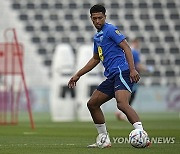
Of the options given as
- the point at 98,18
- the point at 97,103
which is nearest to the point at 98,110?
the point at 97,103

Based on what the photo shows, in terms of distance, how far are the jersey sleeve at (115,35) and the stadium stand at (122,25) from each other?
91.1 feet

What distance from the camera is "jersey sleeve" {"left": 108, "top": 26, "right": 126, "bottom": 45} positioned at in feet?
38.7

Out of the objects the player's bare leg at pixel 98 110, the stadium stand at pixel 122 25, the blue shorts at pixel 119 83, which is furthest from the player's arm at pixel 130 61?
the stadium stand at pixel 122 25

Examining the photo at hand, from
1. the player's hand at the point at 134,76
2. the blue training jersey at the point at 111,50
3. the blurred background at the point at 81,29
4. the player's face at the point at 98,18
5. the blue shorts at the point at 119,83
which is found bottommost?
the blurred background at the point at 81,29

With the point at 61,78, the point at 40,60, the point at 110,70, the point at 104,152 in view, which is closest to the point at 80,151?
the point at 104,152

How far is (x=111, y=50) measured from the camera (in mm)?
11930

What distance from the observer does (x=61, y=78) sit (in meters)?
28.2

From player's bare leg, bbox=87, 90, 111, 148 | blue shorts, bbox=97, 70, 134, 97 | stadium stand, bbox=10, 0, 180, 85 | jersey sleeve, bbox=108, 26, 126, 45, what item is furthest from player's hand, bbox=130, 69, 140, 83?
stadium stand, bbox=10, 0, 180, 85

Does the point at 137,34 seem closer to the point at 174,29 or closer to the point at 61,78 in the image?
the point at 174,29

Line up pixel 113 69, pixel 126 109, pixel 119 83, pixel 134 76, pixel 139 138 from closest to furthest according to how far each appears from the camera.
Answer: pixel 139 138
pixel 134 76
pixel 126 109
pixel 119 83
pixel 113 69

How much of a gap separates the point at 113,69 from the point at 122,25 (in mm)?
29165

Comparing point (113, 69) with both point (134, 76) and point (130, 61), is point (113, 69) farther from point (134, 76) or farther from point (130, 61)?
point (134, 76)

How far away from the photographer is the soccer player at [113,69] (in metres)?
11.6

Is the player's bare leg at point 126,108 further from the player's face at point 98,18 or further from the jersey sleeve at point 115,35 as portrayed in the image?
the player's face at point 98,18
